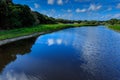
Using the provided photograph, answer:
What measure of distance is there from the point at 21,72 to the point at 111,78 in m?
6.07

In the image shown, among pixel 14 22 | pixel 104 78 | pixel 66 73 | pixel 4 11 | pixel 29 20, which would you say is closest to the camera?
pixel 104 78

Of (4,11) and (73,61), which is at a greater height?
(4,11)

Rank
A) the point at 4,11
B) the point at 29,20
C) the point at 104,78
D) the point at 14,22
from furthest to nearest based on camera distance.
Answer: the point at 29,20 → the point at 14,22 → the point at 4,11 → the point at 104,78

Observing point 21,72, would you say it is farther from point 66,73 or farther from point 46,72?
point 66,73

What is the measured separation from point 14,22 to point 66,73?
1356 inches

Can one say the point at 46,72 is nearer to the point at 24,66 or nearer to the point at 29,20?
the point at 24,66

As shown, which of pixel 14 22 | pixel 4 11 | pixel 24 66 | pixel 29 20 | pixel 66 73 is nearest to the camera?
pixel 66 73

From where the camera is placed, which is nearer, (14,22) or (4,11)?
(4,11)

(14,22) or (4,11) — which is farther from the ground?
(4,11)

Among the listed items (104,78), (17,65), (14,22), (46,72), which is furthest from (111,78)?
(14,22)

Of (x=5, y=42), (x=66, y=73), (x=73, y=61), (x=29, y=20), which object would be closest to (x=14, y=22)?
(x=29, y=20)

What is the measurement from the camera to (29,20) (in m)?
55.8

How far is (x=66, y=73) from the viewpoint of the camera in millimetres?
12758

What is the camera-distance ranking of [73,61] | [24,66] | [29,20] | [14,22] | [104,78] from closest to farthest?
[104,78]
[24,66]
[73,61]
[14,22]
[29,20]
